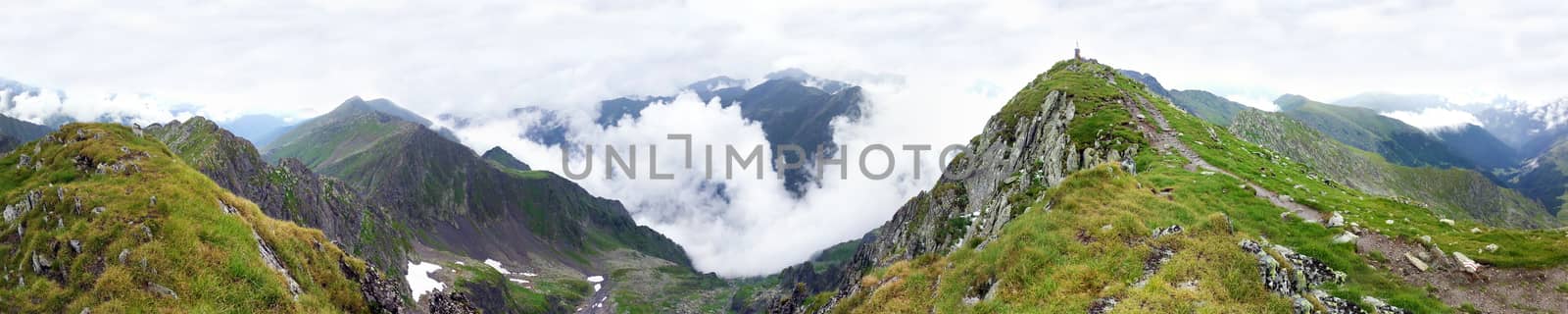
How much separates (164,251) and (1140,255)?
36.5 m

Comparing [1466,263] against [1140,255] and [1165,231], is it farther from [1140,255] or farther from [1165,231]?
[1140,255]

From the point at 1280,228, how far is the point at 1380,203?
35.9 feet

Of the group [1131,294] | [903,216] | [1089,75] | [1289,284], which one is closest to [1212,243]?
[1289,284]

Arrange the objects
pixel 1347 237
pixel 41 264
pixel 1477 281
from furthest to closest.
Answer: pixel 1347 237 → pixel 41 264 → pixel 1477 281

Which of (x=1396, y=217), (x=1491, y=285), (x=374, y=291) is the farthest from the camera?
(x=1396, y=217)

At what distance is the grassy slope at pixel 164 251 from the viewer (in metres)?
24.1

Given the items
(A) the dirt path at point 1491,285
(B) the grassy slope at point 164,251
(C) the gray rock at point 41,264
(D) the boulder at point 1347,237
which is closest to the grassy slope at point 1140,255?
(D) the boulder at point 1347,237

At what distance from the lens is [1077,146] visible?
225 ft

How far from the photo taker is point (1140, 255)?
78.5 feet

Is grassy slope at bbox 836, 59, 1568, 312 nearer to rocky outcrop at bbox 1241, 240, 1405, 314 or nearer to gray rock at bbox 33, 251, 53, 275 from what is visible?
rocky outcrop at bbox 1241, 240, 1405, 314

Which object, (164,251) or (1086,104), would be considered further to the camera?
(1086,104)

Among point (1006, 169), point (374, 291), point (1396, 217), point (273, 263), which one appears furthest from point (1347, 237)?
point (1006, 169)

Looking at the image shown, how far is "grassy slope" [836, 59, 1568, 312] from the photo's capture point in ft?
69.9

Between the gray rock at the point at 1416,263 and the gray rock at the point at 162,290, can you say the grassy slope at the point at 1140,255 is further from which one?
the gray rock at the point at 162,290
